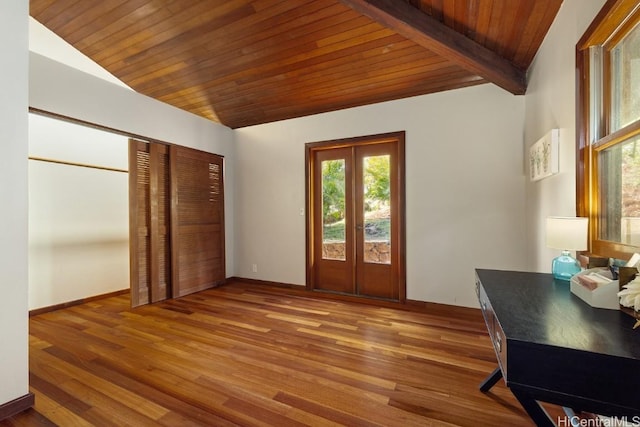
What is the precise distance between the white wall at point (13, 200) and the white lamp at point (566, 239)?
3.20 m

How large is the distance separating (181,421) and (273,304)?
6.46 ft

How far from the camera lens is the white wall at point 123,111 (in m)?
2.67

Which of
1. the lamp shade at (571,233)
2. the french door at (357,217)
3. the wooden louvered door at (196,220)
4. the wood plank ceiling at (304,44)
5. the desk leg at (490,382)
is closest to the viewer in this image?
the lamp shade at (571,233)

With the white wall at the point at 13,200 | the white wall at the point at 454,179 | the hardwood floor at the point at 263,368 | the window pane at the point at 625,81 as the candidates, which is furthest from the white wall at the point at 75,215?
the window pane at the point at 625,81

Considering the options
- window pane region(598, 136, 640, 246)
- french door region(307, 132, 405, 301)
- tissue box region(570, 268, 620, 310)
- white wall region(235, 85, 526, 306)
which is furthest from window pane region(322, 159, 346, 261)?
tissue box region(570, 268, 620, 310)

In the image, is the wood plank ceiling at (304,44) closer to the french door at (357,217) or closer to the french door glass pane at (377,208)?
the french door at (357,217)

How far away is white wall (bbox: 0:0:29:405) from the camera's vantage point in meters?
1.58

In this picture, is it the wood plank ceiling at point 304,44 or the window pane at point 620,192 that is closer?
the window pane at point 620,192

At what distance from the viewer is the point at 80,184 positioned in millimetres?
3713

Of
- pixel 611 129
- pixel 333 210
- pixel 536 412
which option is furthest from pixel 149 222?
pixel 611 129

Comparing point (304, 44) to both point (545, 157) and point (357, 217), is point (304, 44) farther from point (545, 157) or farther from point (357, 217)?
point (545, 157)

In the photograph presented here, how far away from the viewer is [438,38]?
2166mm

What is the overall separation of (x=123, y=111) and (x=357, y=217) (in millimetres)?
3202

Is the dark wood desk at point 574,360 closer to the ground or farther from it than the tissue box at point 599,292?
closer to the ground
